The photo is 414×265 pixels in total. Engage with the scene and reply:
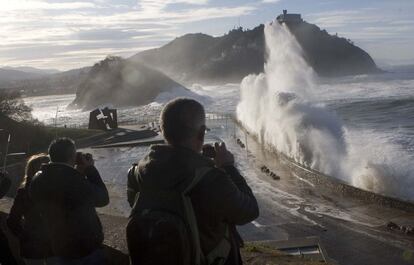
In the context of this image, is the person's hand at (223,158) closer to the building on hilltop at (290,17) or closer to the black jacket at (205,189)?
the black jacket at (205,189)

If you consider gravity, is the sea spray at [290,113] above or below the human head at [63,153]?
below

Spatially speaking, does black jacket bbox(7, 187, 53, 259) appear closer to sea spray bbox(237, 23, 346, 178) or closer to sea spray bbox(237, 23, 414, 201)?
sea spray bbox(237, 23, 414, 201)

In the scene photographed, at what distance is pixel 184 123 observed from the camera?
8.61 ft

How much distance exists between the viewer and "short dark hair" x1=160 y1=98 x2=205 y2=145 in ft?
8.60

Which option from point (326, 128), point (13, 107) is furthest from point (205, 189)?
point (13, 107)

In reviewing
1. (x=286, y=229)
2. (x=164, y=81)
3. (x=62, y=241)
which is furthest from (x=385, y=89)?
(x=62, y=241)

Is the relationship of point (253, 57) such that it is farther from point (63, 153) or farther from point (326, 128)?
point (63, 153)

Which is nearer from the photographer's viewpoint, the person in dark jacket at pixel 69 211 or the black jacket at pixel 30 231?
the person in dark jacket at pixel 69 211

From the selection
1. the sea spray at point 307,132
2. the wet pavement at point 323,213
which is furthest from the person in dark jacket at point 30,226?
the sea spray at point 307,132

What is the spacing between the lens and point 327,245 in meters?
11.4

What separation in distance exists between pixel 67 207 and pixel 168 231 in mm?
1164

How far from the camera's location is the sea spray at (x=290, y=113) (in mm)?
23641

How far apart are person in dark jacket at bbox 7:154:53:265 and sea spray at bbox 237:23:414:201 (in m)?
14.2

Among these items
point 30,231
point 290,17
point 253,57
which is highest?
point 290,17
